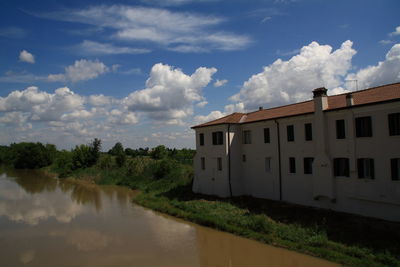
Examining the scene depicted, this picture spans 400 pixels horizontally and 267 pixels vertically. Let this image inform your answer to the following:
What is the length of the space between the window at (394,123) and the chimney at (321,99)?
13.3 feet

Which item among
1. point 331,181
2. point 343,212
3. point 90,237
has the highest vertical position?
point 331,181

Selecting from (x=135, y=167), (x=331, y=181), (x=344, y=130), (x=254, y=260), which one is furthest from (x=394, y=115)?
(x=135, y=167)

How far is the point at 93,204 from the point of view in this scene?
30781 millimetres

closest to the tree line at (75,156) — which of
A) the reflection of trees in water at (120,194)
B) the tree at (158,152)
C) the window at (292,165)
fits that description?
the tree at (158,152)

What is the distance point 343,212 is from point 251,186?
834 cm

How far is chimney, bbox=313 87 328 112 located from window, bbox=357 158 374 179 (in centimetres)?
397

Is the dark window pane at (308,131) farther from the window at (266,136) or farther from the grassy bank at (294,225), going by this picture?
the grassy bank at (294,225)

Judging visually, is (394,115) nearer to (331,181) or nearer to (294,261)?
(331,181)

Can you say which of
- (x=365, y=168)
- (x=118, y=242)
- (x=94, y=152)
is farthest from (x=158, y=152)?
(x=365, y=168)

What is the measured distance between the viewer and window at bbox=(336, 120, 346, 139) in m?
18.4

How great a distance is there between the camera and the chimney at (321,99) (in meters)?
19.2

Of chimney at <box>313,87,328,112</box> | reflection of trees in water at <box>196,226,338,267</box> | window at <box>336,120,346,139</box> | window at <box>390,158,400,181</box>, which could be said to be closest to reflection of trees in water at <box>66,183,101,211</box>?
reflection of trees in water at <box>196,226,338,267</box>

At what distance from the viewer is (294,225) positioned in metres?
17.2

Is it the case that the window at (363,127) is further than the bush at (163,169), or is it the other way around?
the bush at (163,169)
